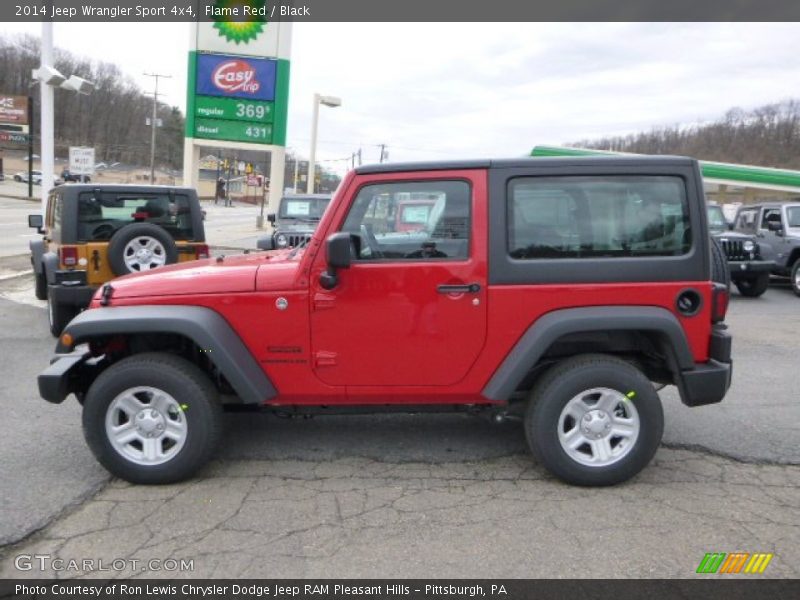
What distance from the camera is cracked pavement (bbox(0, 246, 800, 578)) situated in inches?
117

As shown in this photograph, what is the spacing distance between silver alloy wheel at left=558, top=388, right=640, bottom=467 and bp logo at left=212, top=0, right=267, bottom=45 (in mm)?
17498

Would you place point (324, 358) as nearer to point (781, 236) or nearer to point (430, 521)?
point (430, 521)

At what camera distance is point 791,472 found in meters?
3.97

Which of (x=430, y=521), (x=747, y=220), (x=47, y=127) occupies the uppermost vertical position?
(x=47, y=127)

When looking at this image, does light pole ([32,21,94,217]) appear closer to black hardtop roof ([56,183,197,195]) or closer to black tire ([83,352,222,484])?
black hardtop roof ([56,183,197,195])

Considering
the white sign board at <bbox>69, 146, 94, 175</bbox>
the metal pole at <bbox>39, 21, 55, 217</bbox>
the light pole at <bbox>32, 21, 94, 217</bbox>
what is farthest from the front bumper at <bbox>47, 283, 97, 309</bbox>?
the white sign board at <bbox>69, 146, 94, 175</bbox>

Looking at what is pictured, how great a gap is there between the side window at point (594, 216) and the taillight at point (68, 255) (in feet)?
19.5

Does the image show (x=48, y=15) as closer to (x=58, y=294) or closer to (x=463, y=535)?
(x=58, y=294)

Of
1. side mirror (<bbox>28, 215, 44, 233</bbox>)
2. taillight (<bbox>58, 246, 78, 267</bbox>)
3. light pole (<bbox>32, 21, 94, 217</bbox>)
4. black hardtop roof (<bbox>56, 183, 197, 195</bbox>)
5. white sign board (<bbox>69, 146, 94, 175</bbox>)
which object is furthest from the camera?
white sign board (<bbox>69, 146, 94, 175</bbox>)

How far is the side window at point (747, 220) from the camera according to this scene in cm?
1389

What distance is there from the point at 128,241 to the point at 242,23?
13181 millimetres

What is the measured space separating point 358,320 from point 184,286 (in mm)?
1050

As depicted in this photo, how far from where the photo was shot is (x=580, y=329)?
3.58 m

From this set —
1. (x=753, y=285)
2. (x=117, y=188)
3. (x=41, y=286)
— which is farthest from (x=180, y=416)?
(x=753, y=285)
